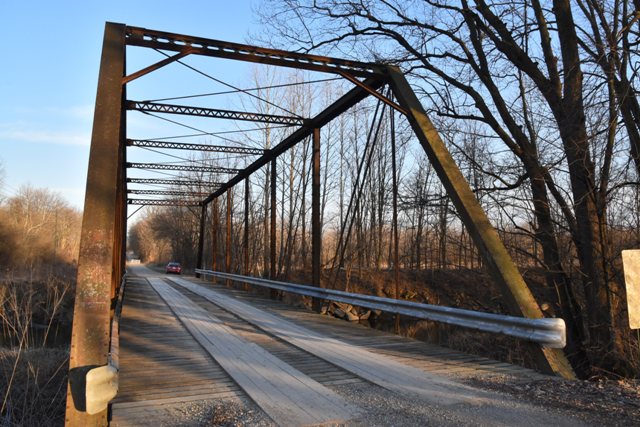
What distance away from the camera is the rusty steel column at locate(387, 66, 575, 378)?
5355 mm

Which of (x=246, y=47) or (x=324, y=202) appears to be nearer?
(x=246, y=47)

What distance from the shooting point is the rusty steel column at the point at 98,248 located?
3.70 m

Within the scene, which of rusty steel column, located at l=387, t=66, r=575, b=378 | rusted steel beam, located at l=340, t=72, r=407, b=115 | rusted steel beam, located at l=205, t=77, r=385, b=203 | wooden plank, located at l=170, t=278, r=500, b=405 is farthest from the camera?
rusted steel beam, located at l=205, t=77, r=385, b=203

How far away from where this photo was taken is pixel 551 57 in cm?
914

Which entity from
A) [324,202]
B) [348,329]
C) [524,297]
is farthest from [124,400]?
[324,202]

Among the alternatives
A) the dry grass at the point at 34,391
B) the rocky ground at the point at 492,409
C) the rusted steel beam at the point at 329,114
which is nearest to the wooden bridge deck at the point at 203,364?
the rocky ground at the point at 492,409

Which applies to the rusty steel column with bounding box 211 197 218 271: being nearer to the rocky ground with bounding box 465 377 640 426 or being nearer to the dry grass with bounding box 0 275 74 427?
the dry grass with bounding box 0 275 74 427

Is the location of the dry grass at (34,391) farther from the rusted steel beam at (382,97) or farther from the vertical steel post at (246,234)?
the vertical steel post at (246,234)

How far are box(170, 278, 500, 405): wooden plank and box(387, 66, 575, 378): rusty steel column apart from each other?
4.33 ft

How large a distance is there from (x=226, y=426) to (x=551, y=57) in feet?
29.5

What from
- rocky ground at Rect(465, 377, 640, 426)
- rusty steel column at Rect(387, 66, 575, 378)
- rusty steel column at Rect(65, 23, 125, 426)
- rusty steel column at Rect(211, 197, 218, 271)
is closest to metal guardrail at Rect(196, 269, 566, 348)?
rusty steel column at Rect(387, 66, 575, 378)

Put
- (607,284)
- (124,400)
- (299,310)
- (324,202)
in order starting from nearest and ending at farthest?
(124,400), (607,284), (299,310), (324,202)

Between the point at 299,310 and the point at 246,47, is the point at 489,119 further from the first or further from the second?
the point at 299,310

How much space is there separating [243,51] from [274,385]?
5920mm
